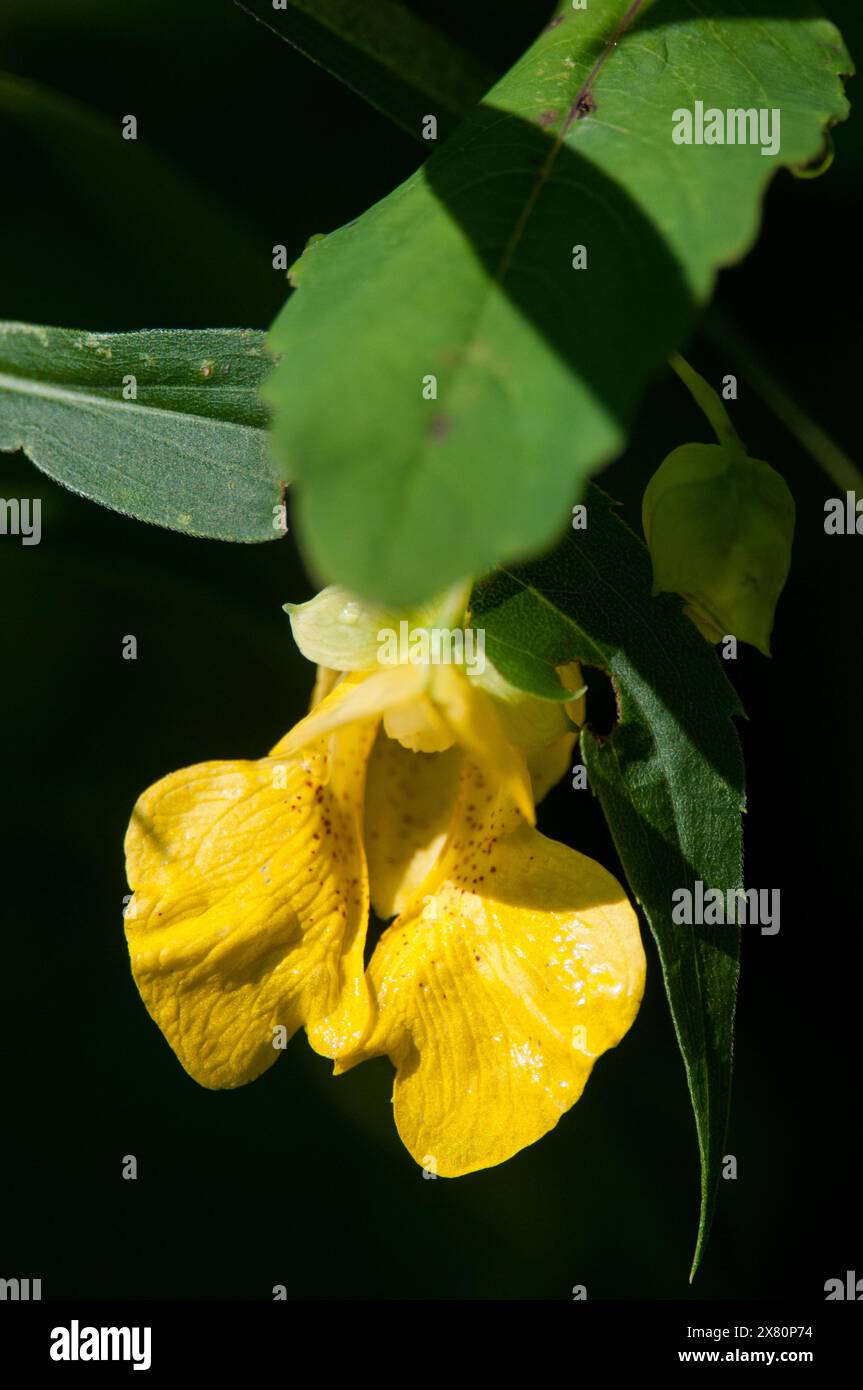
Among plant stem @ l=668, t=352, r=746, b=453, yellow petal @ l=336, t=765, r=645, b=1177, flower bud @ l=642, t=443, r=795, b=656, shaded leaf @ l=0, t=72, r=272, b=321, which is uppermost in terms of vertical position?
shaded leaf @ l=0, t=72, r=272, b=321

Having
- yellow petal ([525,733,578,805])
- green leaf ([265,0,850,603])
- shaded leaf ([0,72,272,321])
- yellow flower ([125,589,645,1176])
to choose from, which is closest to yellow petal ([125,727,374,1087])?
yellow flower ([125,589,645,1176])

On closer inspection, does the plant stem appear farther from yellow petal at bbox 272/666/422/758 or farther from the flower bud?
yellow petal at bbox 272/666/422/758

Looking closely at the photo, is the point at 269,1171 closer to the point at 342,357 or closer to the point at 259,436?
the point at 259,436

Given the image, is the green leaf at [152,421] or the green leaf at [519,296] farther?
the green leaf at [152,421]

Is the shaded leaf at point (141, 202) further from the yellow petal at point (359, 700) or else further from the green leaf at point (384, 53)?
the yellow petal at point (359, 700)

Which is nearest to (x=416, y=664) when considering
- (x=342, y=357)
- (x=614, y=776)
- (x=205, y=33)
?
(x=614, y=776)

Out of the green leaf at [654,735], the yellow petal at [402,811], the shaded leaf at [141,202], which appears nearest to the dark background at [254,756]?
the shaded leaf at [141,202]

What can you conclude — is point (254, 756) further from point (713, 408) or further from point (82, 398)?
point (713, 408)

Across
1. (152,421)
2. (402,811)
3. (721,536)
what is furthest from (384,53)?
(402,811)
